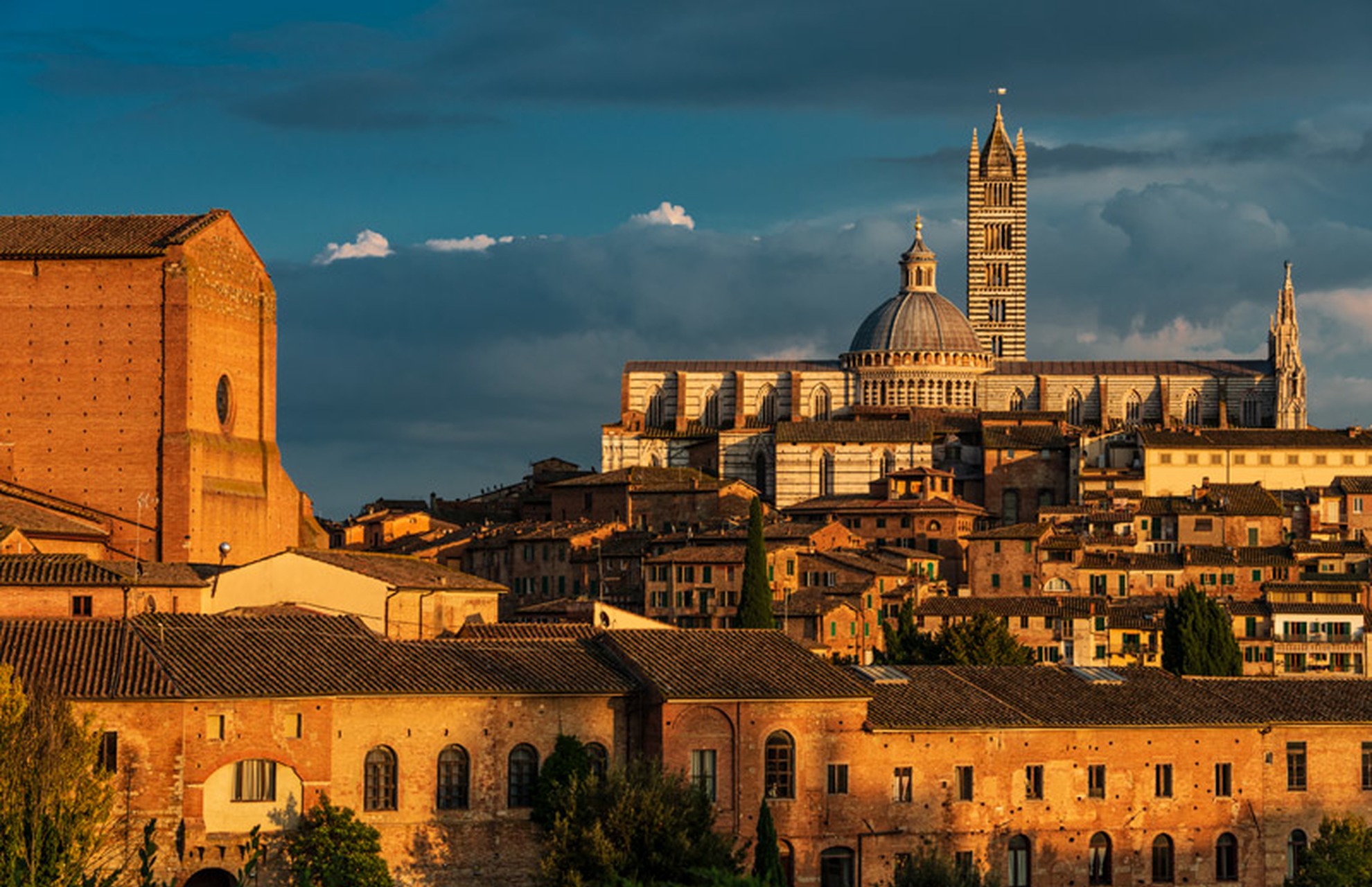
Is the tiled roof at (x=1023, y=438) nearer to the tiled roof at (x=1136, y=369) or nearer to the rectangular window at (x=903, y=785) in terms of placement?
the tiled roof at (x=1136, y=369)

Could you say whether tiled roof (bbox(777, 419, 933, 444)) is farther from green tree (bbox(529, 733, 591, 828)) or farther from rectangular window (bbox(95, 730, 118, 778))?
rectangular window (bbox(95, 730, 118, 778))

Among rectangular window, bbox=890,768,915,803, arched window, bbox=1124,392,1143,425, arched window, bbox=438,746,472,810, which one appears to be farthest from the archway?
arched window, bbox=1124,392,1143,425

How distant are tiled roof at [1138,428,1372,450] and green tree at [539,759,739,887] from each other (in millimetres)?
55315

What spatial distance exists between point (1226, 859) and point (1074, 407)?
221ft

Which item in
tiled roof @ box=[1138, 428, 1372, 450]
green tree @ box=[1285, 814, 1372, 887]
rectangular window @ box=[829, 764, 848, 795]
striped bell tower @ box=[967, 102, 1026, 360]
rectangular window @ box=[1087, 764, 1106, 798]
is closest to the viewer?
rectangular window @ box=[829, 764, 848, 795]

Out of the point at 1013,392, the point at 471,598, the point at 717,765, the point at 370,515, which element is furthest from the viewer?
the point at 1013,392

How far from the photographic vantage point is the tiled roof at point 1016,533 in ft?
259

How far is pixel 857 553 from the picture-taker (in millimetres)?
79625

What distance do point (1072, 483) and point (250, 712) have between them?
57049 millimetres

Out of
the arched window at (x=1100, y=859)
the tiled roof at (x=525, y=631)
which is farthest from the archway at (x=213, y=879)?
the arched window at (x=1100, y=859)

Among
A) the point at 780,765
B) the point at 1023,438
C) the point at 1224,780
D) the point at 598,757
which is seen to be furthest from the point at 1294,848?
the point at 1023,438

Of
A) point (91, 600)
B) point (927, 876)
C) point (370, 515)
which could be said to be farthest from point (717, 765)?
point (370, 515)

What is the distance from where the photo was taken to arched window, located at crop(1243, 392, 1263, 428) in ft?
361

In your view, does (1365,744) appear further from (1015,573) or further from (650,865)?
(1015,573)
